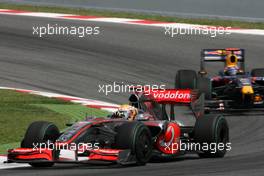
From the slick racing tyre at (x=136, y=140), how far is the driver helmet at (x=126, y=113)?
27.8 inches

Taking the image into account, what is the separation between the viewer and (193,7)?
27.6 metres

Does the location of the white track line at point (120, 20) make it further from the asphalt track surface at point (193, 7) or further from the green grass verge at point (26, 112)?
the green grass verge at point (26, 112)

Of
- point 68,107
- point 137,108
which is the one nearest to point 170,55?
point 68,107

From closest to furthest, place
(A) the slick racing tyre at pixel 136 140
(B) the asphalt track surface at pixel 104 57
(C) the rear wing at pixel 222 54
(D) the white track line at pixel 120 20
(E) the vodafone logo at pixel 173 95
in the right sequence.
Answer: (A) the slick racing tyre at pixel 136 140 < (E) the vodafone logo at pixel 173 95 < (C) the rear wing at pixel 222 54 < (B) the asphalt track surface at pixel 104 57 < (D) the white track line at pixel 120 20

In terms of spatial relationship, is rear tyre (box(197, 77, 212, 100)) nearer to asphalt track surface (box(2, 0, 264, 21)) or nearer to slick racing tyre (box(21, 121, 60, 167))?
slick racing tyre (box(21, 121, 60, 167))

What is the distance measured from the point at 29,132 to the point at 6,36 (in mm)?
14340

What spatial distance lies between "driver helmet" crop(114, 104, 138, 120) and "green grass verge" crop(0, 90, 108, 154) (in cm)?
197

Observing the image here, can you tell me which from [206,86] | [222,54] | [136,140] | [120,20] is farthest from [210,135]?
[120,20]

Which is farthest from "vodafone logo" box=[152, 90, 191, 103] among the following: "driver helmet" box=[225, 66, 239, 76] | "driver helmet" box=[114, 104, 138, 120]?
"driver helmet" box=[225, 66, 239, 76]

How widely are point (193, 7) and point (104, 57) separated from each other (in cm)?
445

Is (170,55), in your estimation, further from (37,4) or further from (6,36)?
(37,4)

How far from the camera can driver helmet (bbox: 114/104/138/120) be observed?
13094 mm

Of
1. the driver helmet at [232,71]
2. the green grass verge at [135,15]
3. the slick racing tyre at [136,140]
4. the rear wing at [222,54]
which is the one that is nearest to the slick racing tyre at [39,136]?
the slick racing tyre at [136,140]

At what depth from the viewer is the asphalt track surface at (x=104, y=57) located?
21.3 m
